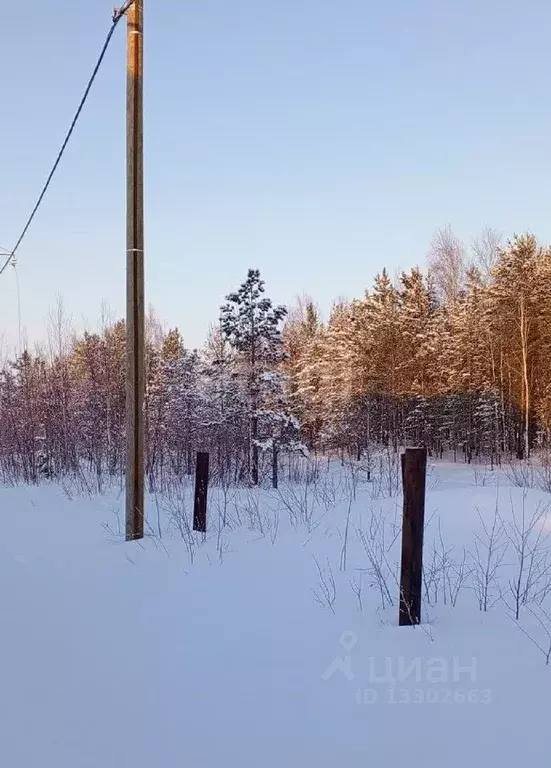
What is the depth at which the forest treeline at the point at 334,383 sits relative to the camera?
61.9ft

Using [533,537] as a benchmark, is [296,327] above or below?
above

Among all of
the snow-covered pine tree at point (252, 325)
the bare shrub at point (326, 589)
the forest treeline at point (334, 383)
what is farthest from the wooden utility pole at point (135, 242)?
the snow-covered pine tree at point (252, 325)

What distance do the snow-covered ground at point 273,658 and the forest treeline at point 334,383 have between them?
1165 centimetres

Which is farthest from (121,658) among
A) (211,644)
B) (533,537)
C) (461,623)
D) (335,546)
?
(533,537)

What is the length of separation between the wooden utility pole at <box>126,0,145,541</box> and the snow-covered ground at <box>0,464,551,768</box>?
1.31 metres

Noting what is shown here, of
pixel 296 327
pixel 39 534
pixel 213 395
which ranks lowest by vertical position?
pixel 39 534

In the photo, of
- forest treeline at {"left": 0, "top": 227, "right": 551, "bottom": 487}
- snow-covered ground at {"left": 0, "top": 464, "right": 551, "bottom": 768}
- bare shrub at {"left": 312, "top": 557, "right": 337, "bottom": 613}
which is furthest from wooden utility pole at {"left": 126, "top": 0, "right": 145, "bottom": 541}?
forest treeline at {"left": 0, "top": 227, "right": 551, "bottom": 487}

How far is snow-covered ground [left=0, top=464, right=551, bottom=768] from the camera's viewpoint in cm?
229

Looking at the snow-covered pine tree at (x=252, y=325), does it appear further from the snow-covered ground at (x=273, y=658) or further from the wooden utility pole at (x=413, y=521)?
the wooden utility pole at (x=413, y=521)

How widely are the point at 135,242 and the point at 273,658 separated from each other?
14.8 ft

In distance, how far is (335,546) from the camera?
492 cm

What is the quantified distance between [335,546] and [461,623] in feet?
5.82

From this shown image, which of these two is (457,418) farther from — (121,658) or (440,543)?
(121,658)

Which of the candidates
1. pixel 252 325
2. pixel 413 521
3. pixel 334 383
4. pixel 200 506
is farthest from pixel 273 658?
pixel 334 383
